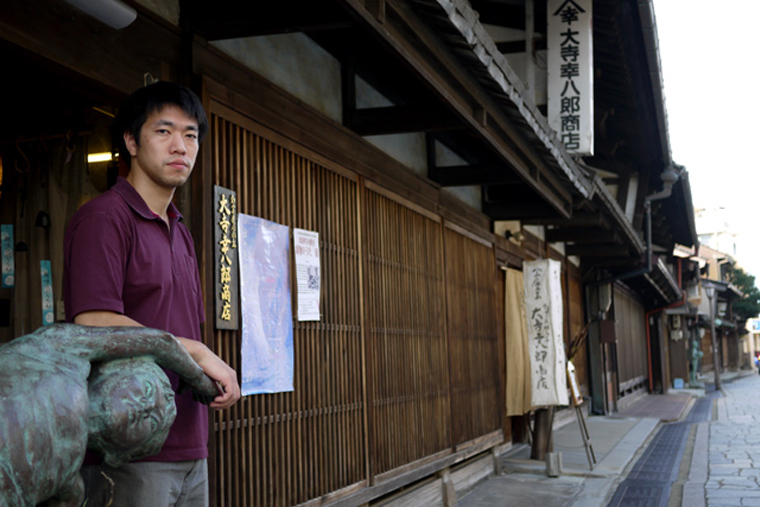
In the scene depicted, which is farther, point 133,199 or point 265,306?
point 265,306

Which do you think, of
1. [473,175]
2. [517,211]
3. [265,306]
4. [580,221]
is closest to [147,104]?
[265,306]

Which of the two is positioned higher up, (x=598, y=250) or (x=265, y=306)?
(x=598, y=250)

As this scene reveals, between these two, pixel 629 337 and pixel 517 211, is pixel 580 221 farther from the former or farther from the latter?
pixel 629 337

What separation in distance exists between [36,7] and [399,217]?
446cm

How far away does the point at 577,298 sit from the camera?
18.3m

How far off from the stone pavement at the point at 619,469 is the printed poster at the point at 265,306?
4.16m

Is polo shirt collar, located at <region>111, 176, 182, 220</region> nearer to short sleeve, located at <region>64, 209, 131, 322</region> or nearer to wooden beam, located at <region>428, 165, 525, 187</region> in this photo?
short sleeve, located at <region>64, 209, 131, 322</region>

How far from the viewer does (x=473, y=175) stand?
8703 millimetres

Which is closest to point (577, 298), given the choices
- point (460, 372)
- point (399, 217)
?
point (460, 372)

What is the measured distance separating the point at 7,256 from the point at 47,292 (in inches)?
17.6

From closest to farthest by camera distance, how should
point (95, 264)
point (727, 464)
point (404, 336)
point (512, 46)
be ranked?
1. point (95, 264)
2. point (404, 336)
3. point (512, 46)
4. point (727, 464)

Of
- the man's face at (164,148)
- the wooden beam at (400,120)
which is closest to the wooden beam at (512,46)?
the wooden beam at (400,120)

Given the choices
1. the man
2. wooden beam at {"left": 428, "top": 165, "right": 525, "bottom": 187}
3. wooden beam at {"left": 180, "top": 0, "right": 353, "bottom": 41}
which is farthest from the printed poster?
wooden beam at {"left": 428, "top": 165, "right": 525, "bottom": 187}

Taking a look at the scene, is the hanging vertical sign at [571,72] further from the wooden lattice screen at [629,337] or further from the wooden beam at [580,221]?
the wooden lattice screen at [629,337]
